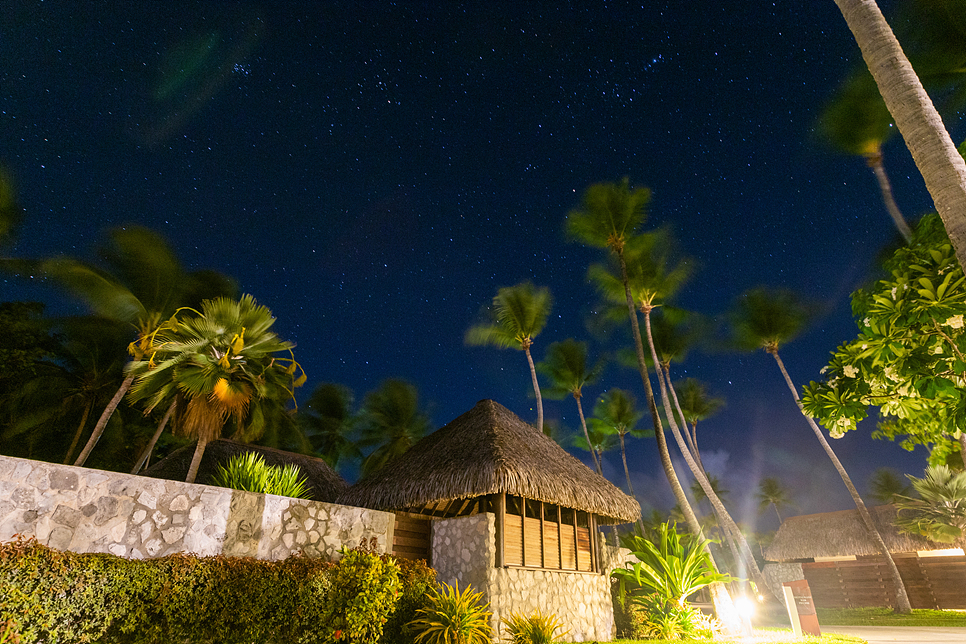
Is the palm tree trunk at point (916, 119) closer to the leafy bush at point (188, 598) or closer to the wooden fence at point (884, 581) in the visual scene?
the leafy bush at point (188, 598)

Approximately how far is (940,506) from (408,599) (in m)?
19.7

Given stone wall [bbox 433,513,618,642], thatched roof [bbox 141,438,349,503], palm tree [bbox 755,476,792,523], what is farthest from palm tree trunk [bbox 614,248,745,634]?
palm tree [bbox 755,476,792,523]

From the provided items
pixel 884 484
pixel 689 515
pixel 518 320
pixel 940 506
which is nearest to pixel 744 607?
pixel 689 515

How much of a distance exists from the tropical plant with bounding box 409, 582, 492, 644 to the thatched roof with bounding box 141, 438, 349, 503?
6.09m

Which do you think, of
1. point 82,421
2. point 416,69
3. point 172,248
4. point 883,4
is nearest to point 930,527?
point 883,4

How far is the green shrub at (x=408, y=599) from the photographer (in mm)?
7152

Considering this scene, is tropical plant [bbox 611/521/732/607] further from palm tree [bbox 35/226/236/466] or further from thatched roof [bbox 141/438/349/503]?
palm tree [bbox 35/226/236/466]

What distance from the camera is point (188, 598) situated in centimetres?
544

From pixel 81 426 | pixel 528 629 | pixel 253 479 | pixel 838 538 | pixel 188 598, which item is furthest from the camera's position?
pixel 838 538

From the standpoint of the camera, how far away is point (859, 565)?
20484mm

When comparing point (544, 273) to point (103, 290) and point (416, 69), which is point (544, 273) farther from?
point (103, 290)

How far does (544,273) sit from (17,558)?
2310 cm

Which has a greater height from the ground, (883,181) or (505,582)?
(883,181)

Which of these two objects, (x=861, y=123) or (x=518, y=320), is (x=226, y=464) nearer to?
(x=518, y=320)
